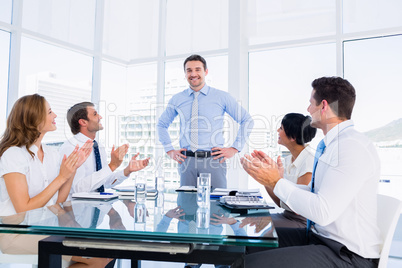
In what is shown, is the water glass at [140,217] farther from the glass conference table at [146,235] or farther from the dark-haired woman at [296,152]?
the dark-haired woman at [296,152]

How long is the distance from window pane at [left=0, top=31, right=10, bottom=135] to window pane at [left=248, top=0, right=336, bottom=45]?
3072 mm

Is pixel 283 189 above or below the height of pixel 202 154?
below

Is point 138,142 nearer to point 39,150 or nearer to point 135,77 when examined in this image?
point 135,77

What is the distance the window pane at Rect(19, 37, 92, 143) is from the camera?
13.3ft

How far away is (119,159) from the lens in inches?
104

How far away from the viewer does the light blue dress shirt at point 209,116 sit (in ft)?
11.5

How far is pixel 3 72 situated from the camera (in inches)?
150

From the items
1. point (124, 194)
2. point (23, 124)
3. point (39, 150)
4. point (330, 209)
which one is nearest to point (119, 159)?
point (124, 194)

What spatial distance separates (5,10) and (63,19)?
2.57 ft

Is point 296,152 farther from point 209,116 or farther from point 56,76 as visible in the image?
point 56,76

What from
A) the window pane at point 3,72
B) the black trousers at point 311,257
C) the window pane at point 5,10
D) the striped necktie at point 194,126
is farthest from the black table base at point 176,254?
the window pane at point 5,10

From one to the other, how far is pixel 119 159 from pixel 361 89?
294cm

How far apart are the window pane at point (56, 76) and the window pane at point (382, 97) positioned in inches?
144

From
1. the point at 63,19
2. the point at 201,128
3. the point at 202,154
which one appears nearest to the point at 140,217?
the point at 202,154
